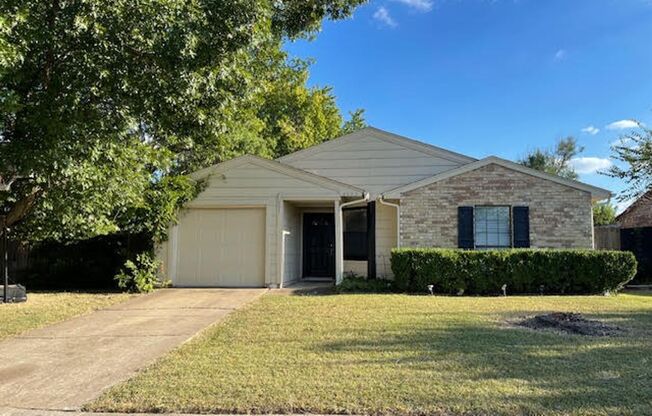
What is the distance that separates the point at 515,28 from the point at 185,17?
11.2m

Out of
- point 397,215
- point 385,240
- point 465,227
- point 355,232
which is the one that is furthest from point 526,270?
point 355,232

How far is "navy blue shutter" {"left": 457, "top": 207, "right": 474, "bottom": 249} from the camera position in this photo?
1418 centimetres

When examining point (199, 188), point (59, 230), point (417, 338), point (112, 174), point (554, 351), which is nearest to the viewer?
point (554, 351)

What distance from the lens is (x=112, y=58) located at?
7652 millimetres

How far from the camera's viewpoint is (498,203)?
14.2 metres

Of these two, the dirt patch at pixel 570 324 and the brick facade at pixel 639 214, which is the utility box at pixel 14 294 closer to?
the dirt patch at pixel 570 324

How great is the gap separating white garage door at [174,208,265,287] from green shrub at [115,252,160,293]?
933 millimetres

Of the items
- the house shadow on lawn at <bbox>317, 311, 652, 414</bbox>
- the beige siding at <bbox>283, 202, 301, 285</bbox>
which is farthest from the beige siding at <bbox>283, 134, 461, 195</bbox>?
the house shadow on lawn at <bbox>317, 311, 652, 414</bbox>

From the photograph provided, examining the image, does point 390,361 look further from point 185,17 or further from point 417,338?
point 185,17

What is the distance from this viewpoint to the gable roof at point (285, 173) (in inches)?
547

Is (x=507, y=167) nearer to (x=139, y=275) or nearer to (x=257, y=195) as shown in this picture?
(x=257, y=195)

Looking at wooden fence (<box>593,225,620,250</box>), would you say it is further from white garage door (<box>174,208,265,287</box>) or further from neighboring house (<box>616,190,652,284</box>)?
white garage door (<box>174,208,265,287</box>)

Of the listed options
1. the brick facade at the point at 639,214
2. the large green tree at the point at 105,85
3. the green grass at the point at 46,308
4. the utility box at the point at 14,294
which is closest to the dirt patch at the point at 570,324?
the large green tree at the point at 105,85

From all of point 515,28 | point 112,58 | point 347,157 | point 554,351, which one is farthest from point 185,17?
point 515,28
